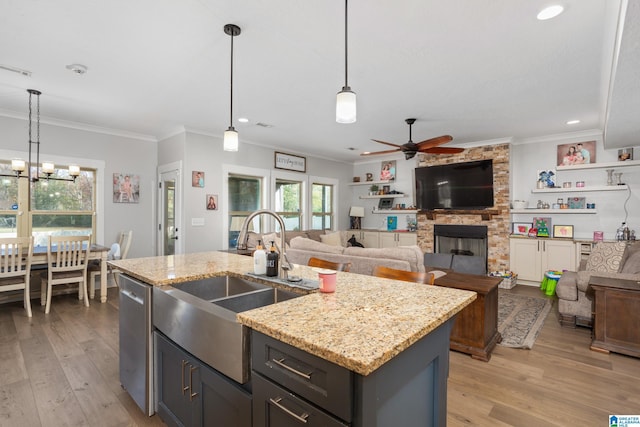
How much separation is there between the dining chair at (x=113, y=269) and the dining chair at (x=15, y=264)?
761 millimetres

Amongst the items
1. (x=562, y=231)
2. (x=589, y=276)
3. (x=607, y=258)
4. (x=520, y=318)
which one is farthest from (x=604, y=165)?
(x=520, y=318)

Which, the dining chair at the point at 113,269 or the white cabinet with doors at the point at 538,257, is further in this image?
the white cabinet with doors at the point at 538,257

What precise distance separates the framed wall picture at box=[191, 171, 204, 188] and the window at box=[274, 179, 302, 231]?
1.71 metres

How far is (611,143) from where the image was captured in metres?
4.82

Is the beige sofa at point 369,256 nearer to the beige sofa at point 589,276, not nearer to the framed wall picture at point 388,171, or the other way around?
the beige sofa at point 589,276

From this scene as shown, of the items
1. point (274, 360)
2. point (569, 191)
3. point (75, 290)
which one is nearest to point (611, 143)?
point (569, 191)

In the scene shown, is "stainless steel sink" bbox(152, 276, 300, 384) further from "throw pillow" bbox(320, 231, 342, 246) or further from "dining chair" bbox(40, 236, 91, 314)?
"throw pillow" bbox(320, 231, 342, 246)

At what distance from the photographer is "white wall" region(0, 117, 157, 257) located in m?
4.52

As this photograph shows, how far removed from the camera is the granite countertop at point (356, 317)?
0.92 m

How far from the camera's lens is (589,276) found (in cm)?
339

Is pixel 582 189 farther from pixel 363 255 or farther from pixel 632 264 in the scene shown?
pixel 363 255

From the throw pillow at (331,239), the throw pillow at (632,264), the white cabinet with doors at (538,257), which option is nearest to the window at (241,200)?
the throw pillow at (331,239)

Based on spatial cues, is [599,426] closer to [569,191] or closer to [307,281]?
[307,281]

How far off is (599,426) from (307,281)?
6.46 ft
